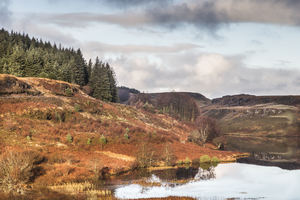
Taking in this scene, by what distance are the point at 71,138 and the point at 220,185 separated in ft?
80.2

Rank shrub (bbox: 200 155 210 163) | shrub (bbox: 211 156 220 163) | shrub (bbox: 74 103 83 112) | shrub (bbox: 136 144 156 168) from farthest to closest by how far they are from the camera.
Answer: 1. shrub (bbox: 74 103 83 112)
2. shrub (bbox: 211 156 220 163)
3. shrub (bbox: 200 155 210 163)
4. shrub (bbox: 136 144 156 168)

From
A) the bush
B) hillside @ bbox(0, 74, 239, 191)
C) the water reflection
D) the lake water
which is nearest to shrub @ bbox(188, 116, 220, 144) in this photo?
the water reflection

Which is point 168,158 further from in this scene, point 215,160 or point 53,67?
point 53,67

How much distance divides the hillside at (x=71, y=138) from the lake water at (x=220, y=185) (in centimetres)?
629

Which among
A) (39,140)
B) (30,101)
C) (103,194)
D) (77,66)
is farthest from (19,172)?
(77,66)

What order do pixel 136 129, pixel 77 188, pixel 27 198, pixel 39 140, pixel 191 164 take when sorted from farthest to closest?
1. pixel 136 129
2. pixel 191 164
3. pixel 39 140
4. pixel 77 188
5. pixel 27 198

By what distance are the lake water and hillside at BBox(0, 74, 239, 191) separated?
20.6ft

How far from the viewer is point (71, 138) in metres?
44.9

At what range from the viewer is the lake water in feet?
90.0

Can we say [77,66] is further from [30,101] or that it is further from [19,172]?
[19,172]

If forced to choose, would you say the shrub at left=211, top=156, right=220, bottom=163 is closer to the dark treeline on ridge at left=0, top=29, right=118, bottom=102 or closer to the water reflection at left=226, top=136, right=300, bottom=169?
the water reflection at left=226, top=136, right=300, bottom=169

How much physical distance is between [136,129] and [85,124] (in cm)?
1103

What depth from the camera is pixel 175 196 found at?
2617cm

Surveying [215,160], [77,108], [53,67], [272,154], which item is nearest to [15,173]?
[215,160]
